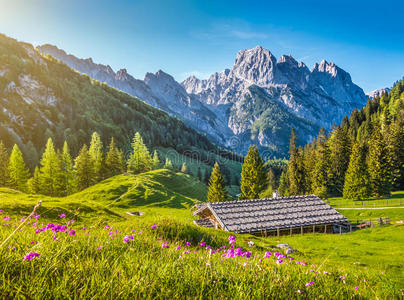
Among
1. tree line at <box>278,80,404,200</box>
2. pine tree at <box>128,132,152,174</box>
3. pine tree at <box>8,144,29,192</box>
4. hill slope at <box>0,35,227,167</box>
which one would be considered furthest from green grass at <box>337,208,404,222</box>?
hill slope at <box>0,35,227,167</box>

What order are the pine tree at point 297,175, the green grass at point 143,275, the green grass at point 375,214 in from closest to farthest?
the green grass at point 143,275
the green grass at point 375,214
the pine tree at point 297,175

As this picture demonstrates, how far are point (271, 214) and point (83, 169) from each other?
60.2 meters

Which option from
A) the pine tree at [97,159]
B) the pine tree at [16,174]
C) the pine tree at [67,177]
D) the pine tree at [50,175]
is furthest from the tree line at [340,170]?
the pine tree at [16,174]

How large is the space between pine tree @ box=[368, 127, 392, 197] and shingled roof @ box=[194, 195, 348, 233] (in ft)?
117

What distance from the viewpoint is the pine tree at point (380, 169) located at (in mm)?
59531

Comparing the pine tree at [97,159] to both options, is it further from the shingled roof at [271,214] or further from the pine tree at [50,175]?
the shingled roof at [271,214]

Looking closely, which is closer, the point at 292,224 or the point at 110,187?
the point at 292,224

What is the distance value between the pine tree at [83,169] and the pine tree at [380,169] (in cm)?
8171

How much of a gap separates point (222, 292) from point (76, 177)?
78976 millimetres

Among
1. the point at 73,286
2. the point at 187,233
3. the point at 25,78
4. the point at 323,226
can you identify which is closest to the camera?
the point at 73,286

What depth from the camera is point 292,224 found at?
104ft

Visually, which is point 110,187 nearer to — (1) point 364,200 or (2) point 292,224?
(2) point 292,224

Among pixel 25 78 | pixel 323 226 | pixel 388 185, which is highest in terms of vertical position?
pixel 25 78

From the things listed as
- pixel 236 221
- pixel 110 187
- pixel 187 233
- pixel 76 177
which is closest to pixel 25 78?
pixel 76 177
